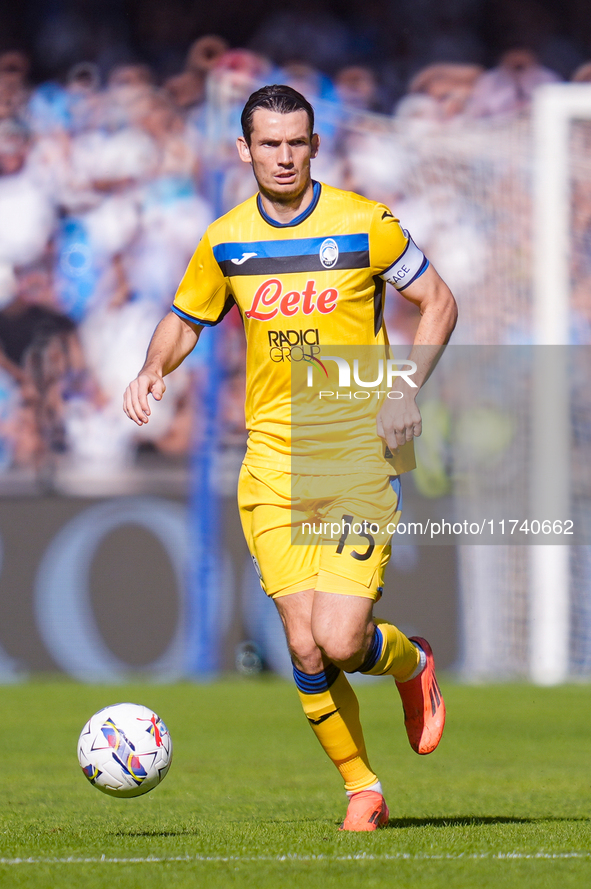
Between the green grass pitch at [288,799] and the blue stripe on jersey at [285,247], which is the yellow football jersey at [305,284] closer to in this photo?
the blue stripe on jersey at [285,247]

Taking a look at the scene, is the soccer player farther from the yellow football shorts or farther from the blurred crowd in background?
the blurred crowd in background

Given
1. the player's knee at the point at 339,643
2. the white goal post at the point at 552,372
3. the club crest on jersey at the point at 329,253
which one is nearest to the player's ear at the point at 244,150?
the club crest on jersey at the point at 329,253

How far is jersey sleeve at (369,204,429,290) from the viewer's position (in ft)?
13.3

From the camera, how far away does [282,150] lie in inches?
157

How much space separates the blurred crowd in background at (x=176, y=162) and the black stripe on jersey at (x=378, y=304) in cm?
571

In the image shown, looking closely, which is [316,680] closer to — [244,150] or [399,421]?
[399,421]

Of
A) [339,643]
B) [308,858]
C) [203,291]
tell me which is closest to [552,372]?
[203,291]

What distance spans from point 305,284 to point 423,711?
1.52 meters

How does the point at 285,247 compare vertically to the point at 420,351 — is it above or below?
above

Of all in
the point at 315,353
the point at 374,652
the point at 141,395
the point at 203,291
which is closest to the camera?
the point at 141,395

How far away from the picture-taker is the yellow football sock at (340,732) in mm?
4051

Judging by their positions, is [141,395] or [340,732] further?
[340,732]

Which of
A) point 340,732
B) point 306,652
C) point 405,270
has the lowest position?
point 340,732

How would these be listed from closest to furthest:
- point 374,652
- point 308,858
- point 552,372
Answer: point 308,858
point 374,652
point 552,372
